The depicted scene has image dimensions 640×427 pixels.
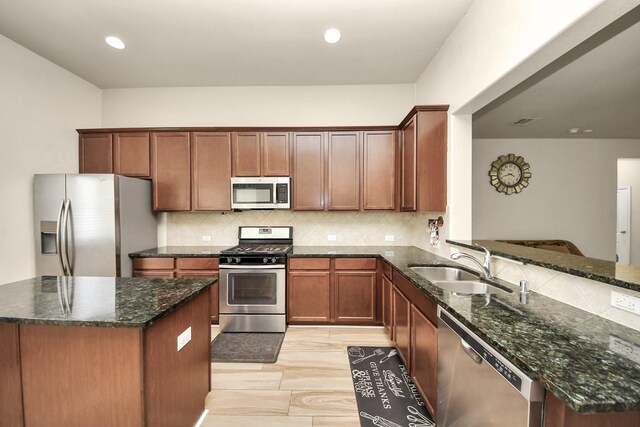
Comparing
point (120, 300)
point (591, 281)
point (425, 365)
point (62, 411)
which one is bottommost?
point (425, 365)

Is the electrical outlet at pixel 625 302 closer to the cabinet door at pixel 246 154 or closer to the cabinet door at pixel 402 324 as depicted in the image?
the cabinet door at pixel 402 324

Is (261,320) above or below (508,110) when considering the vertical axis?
below

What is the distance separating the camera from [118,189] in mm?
2908

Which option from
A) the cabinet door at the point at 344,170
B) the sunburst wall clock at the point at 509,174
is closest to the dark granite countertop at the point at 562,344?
the cabinet door at the point at 344,170

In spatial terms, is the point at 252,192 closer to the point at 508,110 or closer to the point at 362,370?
the point at 362,370

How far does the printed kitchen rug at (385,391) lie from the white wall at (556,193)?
11.1 ft

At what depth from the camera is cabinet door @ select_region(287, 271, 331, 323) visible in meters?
3.20

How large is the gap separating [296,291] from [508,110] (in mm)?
3547

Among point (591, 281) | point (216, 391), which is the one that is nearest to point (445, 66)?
point (591, 281)

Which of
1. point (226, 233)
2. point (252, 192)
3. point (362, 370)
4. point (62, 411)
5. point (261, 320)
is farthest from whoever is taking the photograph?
point (226, 233)

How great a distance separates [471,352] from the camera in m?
1.24

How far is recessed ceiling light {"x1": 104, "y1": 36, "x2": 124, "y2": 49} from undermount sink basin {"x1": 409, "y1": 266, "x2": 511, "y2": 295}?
3.65 m

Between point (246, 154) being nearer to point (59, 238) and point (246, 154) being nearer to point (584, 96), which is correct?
point (59, 238)

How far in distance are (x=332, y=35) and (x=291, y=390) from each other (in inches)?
124
